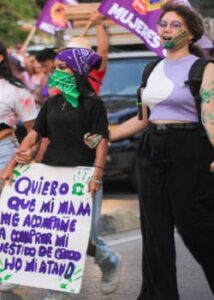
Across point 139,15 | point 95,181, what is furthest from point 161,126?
point 139,15

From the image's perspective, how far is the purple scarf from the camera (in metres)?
5.79

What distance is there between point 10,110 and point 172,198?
1.58 meters

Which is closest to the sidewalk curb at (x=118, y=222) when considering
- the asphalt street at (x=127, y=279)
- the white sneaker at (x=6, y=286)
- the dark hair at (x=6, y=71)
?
the asphalt street at (x=127, y=279)

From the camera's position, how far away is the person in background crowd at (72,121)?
5.71 metres

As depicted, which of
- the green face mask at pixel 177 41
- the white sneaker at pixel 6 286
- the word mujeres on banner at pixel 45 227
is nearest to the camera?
the green face mask at pixel 177 41

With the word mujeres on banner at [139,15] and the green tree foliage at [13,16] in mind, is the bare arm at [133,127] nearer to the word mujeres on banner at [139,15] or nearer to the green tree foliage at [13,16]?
the word mujeres on banner at [139,15]

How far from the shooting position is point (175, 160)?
5.23 metres

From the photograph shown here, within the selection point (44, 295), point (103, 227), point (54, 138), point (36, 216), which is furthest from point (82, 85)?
point (103, 227)

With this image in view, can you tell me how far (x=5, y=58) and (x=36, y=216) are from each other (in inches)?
51.7

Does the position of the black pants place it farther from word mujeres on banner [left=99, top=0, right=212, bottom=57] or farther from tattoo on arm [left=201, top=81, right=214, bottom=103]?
word mujeres on banner [left=99, top=0, right=212, bottom=57]

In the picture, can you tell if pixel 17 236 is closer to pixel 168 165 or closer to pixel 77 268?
pixel 77 268

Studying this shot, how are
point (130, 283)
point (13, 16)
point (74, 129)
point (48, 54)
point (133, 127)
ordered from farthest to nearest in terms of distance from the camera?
point (13, 16)
point (48, 54)
point (130, 283)
point (74, 129)
point (133, 127)

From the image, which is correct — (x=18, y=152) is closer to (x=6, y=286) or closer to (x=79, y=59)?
(x=79, y=59)

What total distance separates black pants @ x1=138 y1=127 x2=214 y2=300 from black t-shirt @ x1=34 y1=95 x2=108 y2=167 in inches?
17.3
